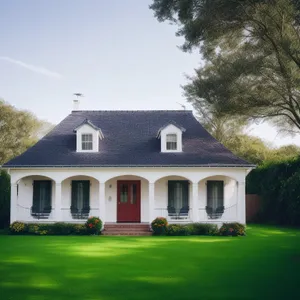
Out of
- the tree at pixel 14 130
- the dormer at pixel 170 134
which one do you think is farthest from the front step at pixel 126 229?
the tree at pixel 14 130

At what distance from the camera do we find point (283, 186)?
28750 millimetres

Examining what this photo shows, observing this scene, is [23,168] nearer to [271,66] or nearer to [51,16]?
[51,16]

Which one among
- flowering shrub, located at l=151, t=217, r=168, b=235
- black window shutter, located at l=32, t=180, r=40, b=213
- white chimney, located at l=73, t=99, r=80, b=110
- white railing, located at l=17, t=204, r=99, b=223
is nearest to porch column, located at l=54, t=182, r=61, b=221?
white railing, located at l=17, t=204, r=99, b=223

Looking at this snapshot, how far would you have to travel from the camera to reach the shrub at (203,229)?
24875mm

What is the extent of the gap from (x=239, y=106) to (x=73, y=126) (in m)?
11.1

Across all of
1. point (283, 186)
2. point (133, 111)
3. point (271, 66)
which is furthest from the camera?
point (133, 111)

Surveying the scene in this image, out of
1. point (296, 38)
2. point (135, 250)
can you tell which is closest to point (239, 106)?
point (296, 38)

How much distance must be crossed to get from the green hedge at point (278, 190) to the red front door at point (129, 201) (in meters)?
8.76

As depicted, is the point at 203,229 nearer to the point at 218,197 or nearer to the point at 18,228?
the point at 218,197

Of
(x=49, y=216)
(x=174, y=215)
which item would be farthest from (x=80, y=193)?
(x=174, y=215)

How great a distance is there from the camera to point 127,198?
2745 cm

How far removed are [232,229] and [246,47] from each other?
30.0 ft

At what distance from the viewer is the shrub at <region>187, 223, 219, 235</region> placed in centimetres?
2488

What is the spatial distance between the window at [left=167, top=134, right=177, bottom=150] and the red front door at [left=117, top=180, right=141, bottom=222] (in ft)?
8.99
